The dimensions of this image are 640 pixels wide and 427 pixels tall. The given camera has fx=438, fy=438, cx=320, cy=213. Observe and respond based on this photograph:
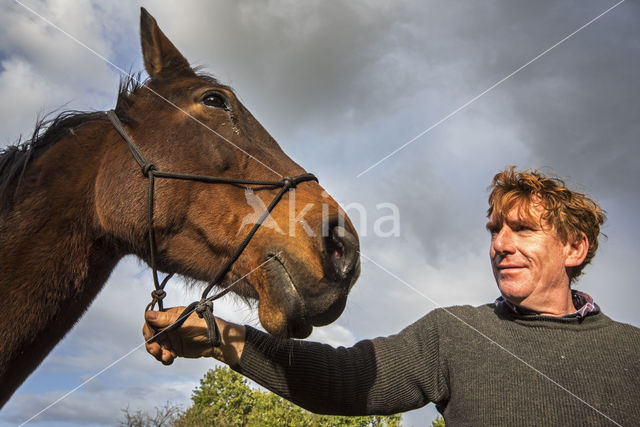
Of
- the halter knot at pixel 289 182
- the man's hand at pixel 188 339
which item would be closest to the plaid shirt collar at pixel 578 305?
the halter knot at pixel 289 182

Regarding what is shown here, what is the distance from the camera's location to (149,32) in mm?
3361

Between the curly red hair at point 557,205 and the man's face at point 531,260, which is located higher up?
the curly red hair at point 557,205

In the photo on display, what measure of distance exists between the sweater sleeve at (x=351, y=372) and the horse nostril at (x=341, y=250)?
685 mm

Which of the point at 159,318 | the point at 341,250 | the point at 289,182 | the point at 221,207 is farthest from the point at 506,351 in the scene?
the point at 159,318

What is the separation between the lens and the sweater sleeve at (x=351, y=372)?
2760 millimetres

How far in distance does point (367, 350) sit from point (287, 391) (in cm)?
64

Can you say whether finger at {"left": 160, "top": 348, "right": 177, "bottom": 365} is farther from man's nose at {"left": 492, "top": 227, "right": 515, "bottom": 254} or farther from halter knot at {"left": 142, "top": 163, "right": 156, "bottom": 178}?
man's nose at {"left": 492, "top": 227, "right": 515, "bottom": 254}

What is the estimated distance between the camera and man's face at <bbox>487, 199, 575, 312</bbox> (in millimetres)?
2936

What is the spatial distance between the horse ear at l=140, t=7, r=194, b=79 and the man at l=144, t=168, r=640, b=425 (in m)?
1.95

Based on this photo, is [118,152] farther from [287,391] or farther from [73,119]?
[287,391]

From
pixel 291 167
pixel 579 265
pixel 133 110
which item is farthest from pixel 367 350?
pixel 133 110

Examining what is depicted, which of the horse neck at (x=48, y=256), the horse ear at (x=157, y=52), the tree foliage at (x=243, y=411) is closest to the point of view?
the horse neck at (x=48, y=256)

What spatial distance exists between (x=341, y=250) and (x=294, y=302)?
1.26 feet

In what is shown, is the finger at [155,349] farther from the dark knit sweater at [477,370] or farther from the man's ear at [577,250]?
the man's ear at [577,250]
